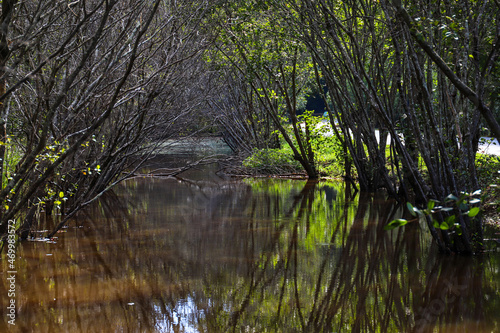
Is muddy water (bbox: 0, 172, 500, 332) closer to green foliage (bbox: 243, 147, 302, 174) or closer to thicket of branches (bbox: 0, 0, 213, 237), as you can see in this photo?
thicket of branches (bbox: 0, 0, 213, 237)

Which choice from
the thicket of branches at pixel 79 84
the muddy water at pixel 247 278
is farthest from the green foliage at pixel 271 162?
the muddy water at pixel 247 278

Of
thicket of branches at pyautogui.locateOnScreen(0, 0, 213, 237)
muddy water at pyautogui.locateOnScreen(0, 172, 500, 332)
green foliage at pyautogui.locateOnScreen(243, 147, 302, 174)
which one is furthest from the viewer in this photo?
green foliage at pyautogui.locateOnScreen(243, 147, 302, 174)

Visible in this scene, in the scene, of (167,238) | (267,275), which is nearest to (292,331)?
(267,275)

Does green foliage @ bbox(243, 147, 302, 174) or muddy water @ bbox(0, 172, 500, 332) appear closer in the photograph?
muddy water @ bbox(0, 172, 500, 332)

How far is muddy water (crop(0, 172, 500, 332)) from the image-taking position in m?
4.95

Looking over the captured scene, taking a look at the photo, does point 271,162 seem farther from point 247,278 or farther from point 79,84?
point 247,278

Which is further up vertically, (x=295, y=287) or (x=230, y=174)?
(x=230, y=174)

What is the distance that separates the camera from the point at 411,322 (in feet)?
16.1

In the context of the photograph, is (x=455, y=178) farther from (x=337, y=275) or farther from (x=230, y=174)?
(x=230, y=174)

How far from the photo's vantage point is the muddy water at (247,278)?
4953 mm

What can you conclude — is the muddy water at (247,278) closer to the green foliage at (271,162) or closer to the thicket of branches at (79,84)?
the thicket of branches at (79,84)

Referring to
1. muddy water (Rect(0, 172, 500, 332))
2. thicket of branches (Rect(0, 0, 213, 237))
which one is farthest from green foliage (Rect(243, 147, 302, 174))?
muddy water (Rect(0, 172, 500, 332))

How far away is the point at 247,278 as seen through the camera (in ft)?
20.5

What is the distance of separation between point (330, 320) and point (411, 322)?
0.75 meters
